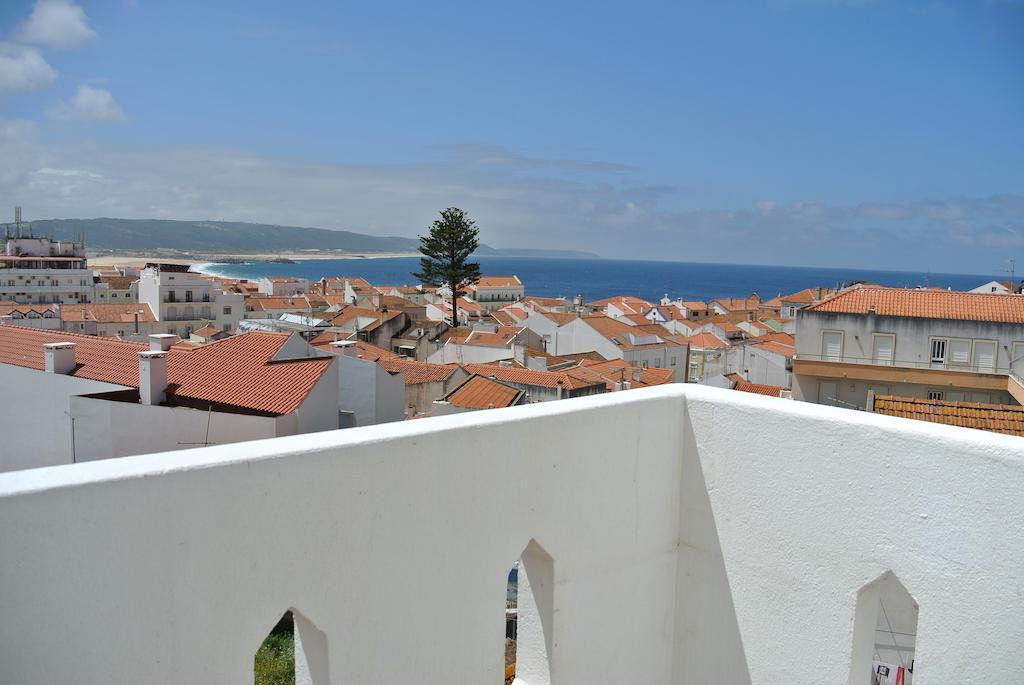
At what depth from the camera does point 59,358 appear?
1495 centimetres

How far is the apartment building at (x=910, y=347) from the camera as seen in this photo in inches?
1037

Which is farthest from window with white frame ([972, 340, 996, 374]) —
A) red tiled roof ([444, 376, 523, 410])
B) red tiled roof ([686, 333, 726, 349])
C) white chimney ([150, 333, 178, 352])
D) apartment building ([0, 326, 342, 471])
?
white chimney ([150, 333, 178, 352])

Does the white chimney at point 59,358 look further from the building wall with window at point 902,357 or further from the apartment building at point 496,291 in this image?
the apartment building at point 496,291

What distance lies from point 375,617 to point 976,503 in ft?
6.31

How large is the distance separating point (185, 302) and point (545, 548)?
62710 millimetres

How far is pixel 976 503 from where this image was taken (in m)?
2.55

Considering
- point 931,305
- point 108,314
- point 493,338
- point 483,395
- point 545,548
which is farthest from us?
point 108,314

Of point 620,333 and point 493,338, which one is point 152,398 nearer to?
point 493,338

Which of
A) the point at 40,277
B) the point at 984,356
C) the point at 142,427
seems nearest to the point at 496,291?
the point at 40,277

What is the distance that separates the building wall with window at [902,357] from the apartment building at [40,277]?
6473cm

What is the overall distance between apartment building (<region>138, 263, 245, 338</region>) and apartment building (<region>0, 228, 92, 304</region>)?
12.3 m

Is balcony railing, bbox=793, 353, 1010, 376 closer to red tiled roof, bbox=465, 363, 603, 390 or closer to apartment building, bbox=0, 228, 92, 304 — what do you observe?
red tiled roof, bbox=465, 363, 603, 390

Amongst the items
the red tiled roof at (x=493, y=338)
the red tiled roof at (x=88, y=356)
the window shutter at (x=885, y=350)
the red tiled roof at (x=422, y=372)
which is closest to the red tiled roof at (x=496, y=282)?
the red tiled roof at (x=493, y=338)

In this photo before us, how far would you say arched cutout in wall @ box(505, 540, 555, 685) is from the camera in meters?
3.00
